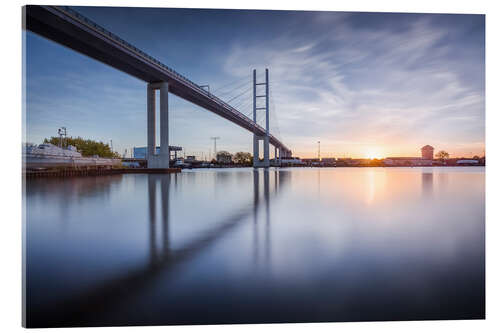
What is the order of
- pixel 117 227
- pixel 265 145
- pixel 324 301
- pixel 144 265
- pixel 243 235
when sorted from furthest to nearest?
pixel 265 145
pixel 117 227
pixel 243 235
pixel 144 265
pixel 324 301

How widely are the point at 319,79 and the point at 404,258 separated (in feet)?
14.6

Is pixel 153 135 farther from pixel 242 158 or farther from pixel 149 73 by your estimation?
pixel 242 158

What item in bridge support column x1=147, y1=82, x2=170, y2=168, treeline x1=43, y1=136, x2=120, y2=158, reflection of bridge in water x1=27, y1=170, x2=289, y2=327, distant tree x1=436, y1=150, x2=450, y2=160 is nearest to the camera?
reflection of bridge in water x1=27, y1=170, x2=289, y2=327

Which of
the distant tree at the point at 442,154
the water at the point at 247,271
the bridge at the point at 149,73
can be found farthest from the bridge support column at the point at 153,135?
the distant tree at the point at 442,154

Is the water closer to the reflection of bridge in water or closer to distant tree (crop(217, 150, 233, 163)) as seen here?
the reflection of bridge in water

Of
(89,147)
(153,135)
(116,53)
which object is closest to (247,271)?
(116,53)

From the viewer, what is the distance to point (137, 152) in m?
57.0

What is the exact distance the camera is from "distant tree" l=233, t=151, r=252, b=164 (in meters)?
60.9

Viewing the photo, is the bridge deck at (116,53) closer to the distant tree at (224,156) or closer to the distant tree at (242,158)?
the distant tree at (242,158)

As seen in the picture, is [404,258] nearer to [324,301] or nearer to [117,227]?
[324,301]

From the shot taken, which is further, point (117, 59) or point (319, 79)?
point (117, 59)

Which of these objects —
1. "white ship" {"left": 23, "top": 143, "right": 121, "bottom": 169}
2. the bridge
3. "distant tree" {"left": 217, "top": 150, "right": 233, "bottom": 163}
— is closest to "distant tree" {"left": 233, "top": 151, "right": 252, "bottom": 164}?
"distant tree" {"left": 217, "top": 150, "right": 233, "bottom": 163}

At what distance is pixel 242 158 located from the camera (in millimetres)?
63438

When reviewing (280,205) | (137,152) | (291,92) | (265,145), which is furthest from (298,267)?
(137,152)
